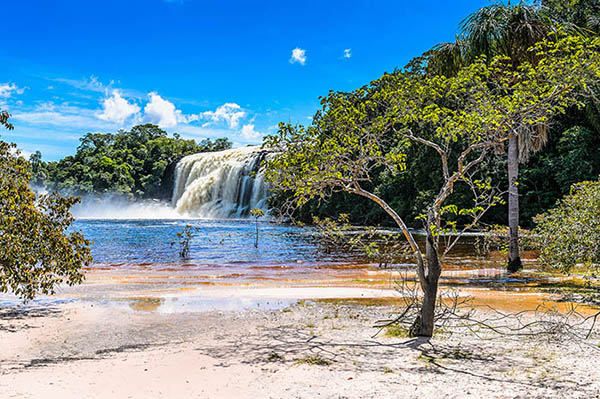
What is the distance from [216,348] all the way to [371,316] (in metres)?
3.63

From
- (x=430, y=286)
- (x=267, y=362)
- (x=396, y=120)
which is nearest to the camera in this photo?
(x=267, y=362)

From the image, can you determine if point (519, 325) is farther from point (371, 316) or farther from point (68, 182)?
point (68, 182)

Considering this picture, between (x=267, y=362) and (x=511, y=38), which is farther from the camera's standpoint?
(x=511, y=38)

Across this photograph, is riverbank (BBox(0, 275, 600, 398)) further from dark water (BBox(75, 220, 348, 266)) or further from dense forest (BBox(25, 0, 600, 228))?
dark water (BBox(75, 220, 348, 266))

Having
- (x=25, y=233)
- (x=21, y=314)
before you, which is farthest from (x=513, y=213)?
(x=21, y=314)

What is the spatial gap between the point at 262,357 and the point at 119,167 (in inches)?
3426

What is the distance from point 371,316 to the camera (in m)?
9.78

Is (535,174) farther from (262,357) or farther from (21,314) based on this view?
(21,314)

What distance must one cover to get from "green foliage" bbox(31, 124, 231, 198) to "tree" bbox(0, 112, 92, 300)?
206ft

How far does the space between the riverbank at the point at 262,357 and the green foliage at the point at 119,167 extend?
6370 cm

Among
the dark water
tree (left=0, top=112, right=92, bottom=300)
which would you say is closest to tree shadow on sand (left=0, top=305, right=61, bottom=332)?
tree (left=0, top=112, right=92, bottom=300)

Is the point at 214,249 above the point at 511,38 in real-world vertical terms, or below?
below

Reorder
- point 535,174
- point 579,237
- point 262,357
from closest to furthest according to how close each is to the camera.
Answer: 1. point 262,357
2. point 579,237
3. point 535,174

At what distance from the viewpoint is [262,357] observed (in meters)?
6.77
